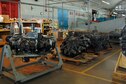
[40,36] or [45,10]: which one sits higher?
[45,10]

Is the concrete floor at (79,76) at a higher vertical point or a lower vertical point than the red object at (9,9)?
lower

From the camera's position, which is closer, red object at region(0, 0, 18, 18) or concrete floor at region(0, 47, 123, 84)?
concrete floor at region(0, 47, 123, 84)

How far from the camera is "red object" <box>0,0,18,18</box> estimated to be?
8.41 meters

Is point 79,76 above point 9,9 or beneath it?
beneath

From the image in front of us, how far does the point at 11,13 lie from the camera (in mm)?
9008

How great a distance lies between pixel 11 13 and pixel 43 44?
6.19 metres

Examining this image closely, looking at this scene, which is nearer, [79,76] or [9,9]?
[79,76]

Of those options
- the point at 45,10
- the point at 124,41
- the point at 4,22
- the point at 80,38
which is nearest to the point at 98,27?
the point at 45,10

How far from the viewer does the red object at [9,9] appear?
8.41m

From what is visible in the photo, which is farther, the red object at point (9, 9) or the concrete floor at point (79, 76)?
the red object at point (9, 9)

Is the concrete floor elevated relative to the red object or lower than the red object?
lower

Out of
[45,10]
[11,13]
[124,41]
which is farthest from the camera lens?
[45,10]

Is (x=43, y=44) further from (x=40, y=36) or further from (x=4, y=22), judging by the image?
(x=4, y=22)

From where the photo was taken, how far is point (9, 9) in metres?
8.78
